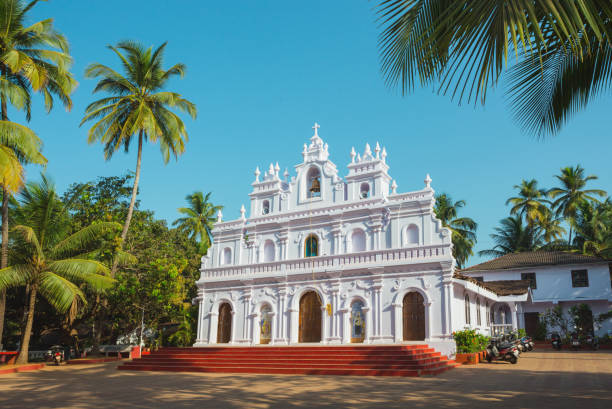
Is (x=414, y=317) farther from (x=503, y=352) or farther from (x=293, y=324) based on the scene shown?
(x=293, y=324)

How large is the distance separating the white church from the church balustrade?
0.05 meters

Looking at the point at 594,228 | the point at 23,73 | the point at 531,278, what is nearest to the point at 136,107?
the point at 23,73

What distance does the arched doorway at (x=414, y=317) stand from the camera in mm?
19516

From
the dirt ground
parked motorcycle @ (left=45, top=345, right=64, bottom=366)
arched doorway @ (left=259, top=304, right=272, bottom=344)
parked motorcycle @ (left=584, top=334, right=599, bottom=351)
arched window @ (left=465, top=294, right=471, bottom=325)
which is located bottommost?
parked motorcycle @ (left=45, top=345, right=64, bottom=366)

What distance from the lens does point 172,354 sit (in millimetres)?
19719

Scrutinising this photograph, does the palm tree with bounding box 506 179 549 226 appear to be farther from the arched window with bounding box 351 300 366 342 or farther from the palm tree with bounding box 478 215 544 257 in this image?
the arched window with bounding box 351 300 366 342

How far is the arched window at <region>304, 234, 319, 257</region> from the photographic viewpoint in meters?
23.3

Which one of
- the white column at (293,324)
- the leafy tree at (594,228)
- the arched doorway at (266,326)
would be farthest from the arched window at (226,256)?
the leafy tree at (594,228)

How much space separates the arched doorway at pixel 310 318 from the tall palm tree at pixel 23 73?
12.5 m

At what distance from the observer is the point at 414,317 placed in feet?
64.9

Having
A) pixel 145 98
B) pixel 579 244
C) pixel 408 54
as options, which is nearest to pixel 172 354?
pixel 145 98

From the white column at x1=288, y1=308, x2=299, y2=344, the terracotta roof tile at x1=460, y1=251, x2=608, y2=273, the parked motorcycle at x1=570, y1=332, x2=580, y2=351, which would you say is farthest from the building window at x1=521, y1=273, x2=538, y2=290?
the white column at x1=288, y1=308, x2=299, y2=344

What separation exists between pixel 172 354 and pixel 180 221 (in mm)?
23742

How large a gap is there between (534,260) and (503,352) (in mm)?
16287
